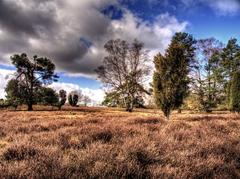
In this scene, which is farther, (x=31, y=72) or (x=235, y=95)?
(x=31, y=72)

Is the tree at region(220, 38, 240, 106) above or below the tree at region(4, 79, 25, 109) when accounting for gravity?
above

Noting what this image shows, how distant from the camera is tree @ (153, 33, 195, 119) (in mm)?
21812

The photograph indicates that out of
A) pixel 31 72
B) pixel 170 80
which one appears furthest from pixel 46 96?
pixel 170 80

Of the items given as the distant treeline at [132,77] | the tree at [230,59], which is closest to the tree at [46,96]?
the distant treeline at [132,77]

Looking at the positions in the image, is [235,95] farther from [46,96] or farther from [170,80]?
[46,96]

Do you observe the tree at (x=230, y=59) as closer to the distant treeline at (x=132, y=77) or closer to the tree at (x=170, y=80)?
the distant treeline at (x=132, y=77)

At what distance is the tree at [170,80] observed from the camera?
2181 cm

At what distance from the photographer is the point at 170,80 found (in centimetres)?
2177

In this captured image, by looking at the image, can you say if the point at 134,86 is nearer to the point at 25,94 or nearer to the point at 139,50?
the point at 139,50

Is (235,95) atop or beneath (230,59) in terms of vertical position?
beneath

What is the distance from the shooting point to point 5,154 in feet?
17.8

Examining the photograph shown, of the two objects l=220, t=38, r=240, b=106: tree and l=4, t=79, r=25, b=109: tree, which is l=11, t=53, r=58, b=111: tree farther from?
l=220, t=38, r=240, b=106: tree

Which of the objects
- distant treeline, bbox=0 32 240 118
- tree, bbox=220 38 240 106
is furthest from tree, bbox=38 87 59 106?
tree, bbox=220 38 240 106

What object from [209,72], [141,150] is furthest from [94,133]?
[209,72]
